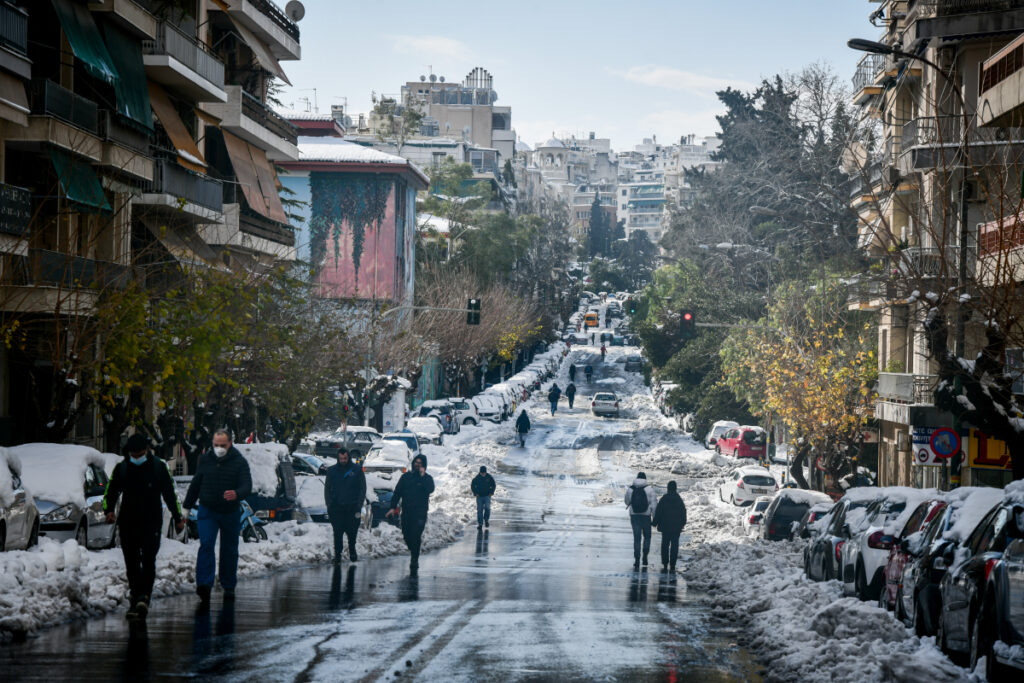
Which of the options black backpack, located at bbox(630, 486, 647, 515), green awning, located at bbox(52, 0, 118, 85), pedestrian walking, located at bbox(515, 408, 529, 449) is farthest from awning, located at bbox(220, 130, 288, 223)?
pedestrian walking, located at bbox(515, 408, 529, 449)

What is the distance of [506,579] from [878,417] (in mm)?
26747

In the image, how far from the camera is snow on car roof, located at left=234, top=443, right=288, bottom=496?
24.5 m

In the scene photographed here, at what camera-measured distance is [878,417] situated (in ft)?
144

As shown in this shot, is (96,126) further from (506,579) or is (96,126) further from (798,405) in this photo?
(798,405)

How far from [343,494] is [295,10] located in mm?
37850

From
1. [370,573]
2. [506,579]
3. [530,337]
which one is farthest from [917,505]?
[530,337]

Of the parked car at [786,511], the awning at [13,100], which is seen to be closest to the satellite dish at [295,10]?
the awning at [13,100]

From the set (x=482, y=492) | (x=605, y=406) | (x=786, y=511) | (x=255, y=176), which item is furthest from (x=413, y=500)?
(x=605, y=406)

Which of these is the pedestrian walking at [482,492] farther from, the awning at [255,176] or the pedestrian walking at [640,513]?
the awning at [255,176]

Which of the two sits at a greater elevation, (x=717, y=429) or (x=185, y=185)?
(x=185, y=185)

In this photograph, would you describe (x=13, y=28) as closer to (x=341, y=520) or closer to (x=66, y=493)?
(x=66, y=493)

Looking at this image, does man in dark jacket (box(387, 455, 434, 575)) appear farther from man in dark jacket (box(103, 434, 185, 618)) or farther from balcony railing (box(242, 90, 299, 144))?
balcony railing (box(242, 90, 299, 144))

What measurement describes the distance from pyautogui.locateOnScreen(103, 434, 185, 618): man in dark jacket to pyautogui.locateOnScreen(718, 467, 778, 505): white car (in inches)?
1155

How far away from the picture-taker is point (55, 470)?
18.6 m
